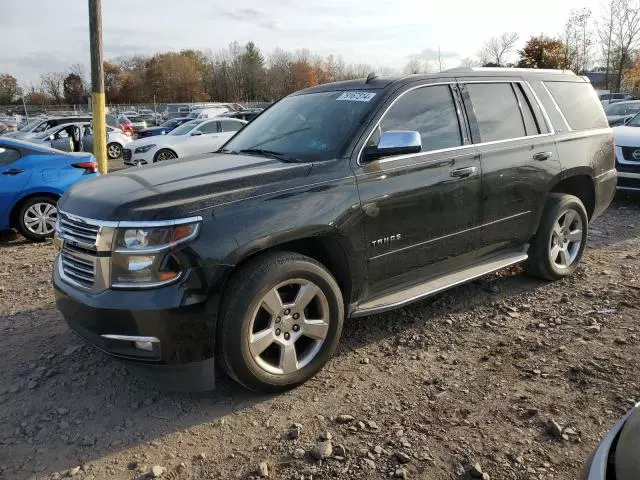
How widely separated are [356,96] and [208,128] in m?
12.5

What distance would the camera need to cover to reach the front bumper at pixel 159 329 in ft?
9.59

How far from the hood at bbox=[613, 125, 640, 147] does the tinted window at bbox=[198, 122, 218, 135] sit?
10456 mm

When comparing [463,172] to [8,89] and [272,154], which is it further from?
[8,89]

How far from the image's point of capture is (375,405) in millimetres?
3291

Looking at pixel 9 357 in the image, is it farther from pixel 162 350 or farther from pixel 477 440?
pixel 477 440

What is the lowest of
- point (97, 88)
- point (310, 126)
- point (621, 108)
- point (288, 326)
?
point (288, 326)

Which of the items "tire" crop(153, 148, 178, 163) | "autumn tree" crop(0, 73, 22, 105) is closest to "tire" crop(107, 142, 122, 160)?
"tire" crop(153, 148, 178, 163)

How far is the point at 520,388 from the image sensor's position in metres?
3.42

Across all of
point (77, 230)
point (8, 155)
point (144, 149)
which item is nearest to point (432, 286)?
point (77, 230)

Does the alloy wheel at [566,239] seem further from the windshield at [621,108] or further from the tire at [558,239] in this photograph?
the windshield at [621,108]

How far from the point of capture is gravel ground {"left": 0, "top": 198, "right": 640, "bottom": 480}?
2807mm

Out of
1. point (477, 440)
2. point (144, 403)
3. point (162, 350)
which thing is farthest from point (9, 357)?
point (477, 440)

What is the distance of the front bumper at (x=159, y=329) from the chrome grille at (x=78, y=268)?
9 cm

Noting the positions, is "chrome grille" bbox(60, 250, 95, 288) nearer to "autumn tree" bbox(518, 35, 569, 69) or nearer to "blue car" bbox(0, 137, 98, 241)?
"blue car" bbox(0, 137, 98, 241)
